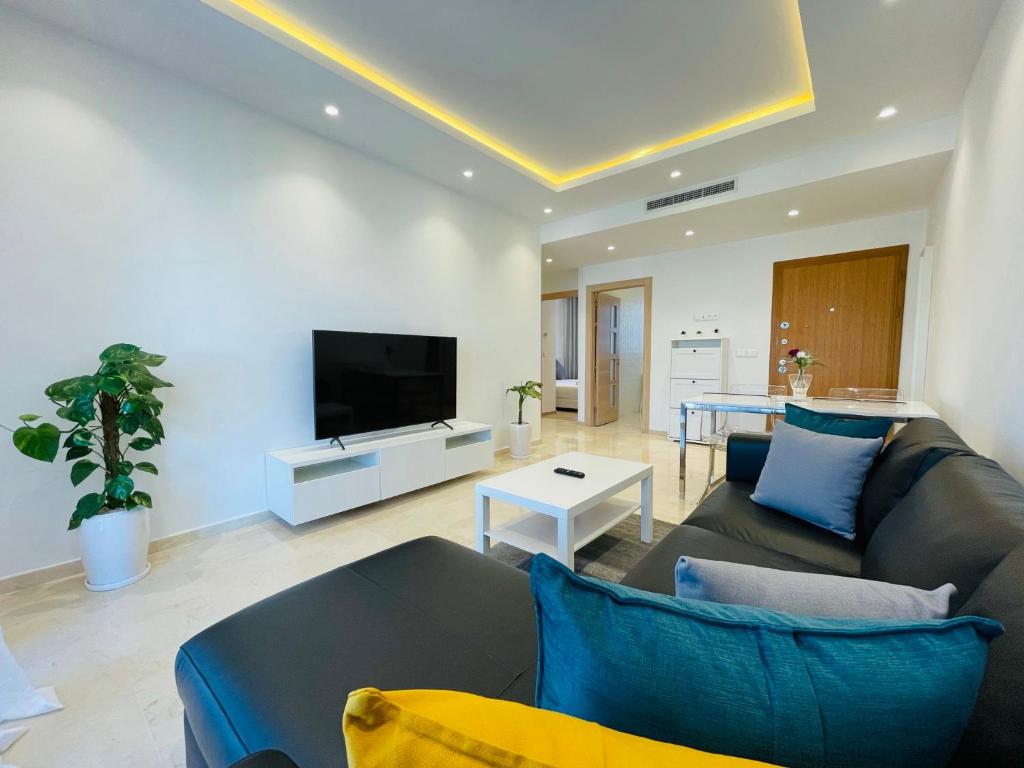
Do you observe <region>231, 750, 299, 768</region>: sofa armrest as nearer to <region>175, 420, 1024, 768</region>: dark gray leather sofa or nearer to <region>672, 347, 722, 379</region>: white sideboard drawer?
<region>175, 420, 1024, 768</region>: dark gray leather sofa

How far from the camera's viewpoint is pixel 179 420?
7.88ft

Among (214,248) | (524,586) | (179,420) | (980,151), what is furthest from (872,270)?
(179,420)

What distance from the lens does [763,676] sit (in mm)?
420

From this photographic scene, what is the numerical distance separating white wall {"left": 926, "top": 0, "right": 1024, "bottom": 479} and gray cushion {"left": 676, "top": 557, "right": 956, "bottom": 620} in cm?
136

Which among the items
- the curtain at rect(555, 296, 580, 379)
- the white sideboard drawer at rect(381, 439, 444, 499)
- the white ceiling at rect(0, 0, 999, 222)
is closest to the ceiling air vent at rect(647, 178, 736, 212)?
the white ceiling at rect(0, 0, 999, 222)

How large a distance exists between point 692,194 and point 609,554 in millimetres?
3329

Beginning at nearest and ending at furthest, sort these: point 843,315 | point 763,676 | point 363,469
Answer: point 763,676 → point 363,469 → point 843,315

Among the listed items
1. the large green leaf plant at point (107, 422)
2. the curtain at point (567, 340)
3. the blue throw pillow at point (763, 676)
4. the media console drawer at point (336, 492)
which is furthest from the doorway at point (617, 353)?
the blue throw pillow at point (763, 676)

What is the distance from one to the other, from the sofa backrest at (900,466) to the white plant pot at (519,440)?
3054mm

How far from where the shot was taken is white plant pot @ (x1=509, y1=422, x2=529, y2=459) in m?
4.38

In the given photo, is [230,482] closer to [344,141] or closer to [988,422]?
[344,141]

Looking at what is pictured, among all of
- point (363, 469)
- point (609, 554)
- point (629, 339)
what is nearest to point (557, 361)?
point (629, 339)

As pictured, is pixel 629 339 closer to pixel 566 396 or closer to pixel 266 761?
pixel 566 396

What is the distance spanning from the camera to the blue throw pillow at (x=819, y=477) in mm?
1603
